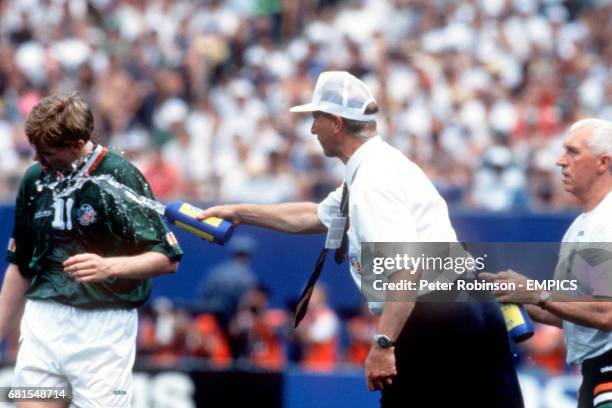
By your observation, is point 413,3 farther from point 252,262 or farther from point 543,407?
point 543,407

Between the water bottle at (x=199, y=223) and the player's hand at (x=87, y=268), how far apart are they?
697 millimetres

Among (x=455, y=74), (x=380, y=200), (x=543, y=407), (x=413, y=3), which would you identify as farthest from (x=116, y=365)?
(x=413, y=3)

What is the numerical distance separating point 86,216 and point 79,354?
672 millimetres

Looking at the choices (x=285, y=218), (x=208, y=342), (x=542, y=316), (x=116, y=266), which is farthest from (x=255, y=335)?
(x=116, y=266)

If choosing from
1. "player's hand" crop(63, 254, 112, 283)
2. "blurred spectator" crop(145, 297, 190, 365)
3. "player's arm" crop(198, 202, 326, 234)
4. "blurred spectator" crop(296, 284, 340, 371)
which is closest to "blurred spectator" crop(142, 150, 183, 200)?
"blurred spectator" crop(145, 297, 190, 365)

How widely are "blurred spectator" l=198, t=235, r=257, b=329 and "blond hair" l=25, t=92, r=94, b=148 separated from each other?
7.06 meters

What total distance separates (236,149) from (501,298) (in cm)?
929

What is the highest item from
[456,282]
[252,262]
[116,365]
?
[252,262]

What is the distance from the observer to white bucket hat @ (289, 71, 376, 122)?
7.26m

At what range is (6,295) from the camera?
745cm

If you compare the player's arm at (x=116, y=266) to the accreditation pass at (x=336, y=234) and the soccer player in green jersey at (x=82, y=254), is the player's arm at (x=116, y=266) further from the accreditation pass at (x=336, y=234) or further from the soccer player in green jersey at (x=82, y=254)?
the accreditation pass at (x=336, y=234)

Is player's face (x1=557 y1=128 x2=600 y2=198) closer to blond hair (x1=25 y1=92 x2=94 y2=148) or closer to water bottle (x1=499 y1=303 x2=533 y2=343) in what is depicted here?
water bottle (x1=499 y1=303 x2=533 y2=343)

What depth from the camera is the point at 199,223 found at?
7621mm

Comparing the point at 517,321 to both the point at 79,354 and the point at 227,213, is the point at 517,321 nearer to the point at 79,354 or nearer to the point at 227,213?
the point at 227,213
